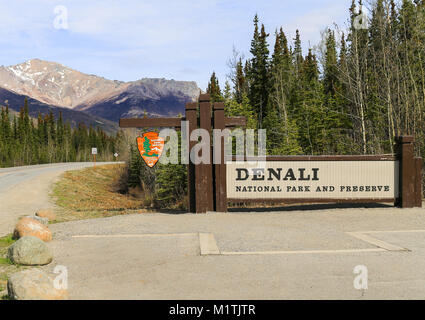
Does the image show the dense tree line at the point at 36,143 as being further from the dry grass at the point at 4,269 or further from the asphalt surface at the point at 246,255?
the dry grass at the point at 4,269

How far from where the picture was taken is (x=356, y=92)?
23.7 metres

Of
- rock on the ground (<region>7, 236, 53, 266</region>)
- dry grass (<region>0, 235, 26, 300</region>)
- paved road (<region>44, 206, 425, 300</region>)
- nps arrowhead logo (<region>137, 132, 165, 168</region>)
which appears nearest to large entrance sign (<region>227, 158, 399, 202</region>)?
paved road (<region>44, 206, 425, 300</region>)

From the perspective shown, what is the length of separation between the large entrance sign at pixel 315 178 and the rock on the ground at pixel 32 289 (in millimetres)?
7602

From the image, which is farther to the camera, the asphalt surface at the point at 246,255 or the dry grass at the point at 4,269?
the dry grass at the point at 4,269

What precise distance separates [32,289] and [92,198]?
23.3m

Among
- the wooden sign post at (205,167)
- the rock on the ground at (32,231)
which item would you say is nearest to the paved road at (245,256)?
the rock on the ground at (32,231)

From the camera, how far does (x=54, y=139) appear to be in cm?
10988

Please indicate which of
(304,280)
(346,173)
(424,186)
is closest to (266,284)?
(304,280)

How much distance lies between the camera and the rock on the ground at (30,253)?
707 centimetres

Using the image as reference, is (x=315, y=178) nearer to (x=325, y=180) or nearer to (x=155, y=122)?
(x=325, y=180)

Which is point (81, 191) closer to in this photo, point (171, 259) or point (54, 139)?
point (171, 259)

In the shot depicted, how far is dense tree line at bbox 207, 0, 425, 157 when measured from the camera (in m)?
19.6

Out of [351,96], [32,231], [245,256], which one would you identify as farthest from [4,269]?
[351,96]
